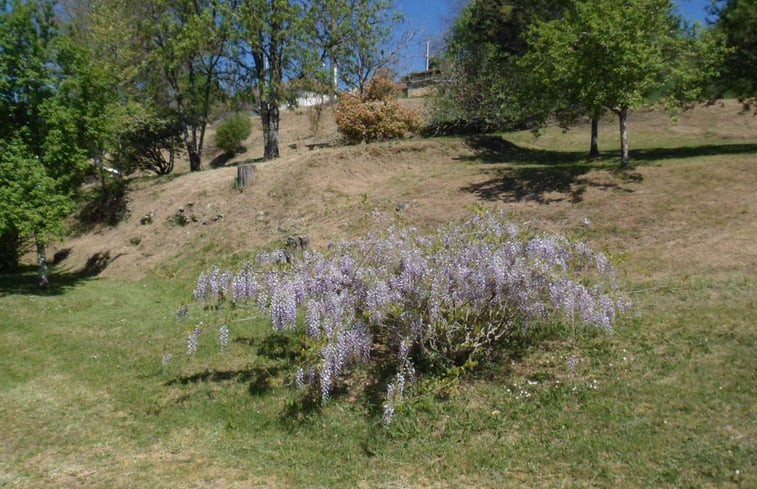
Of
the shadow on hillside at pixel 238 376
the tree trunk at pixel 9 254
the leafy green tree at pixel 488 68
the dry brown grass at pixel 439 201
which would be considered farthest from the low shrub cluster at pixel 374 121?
the shadow on hillside at pixel 238 376

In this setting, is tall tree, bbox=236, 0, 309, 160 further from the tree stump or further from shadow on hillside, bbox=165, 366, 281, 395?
shadow on hillside, bbox=165, 366, 281, 395

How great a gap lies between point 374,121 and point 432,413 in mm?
16296

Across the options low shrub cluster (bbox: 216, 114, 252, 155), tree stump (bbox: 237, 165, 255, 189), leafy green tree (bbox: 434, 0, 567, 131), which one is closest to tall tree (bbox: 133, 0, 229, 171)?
tree stump (bbox: 237, 165, 255, 189)

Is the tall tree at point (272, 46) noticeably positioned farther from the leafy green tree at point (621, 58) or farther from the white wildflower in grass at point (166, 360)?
the white wildflower in grass at point (166, 360)

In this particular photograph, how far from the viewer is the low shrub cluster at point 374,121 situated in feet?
69.2

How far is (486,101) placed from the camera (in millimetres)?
22438

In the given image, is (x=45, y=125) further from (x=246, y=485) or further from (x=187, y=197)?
(x=246, y=485)

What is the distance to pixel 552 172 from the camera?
50.2 feet

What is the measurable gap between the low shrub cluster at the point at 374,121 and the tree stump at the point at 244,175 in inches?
180

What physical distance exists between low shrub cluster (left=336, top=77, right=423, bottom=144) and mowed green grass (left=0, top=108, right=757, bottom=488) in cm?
1259

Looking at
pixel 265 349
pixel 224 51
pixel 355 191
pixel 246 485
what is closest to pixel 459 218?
pixel 355 191

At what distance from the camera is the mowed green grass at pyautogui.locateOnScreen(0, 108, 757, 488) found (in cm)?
518

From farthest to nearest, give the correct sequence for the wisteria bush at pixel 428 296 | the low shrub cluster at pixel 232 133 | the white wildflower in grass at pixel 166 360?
the low shrub cluster at pixel 232 133 → the white wildflower in grass at pixel 166 360 → the wisteria bush at pixel 428 296

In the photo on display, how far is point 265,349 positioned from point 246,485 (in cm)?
344
